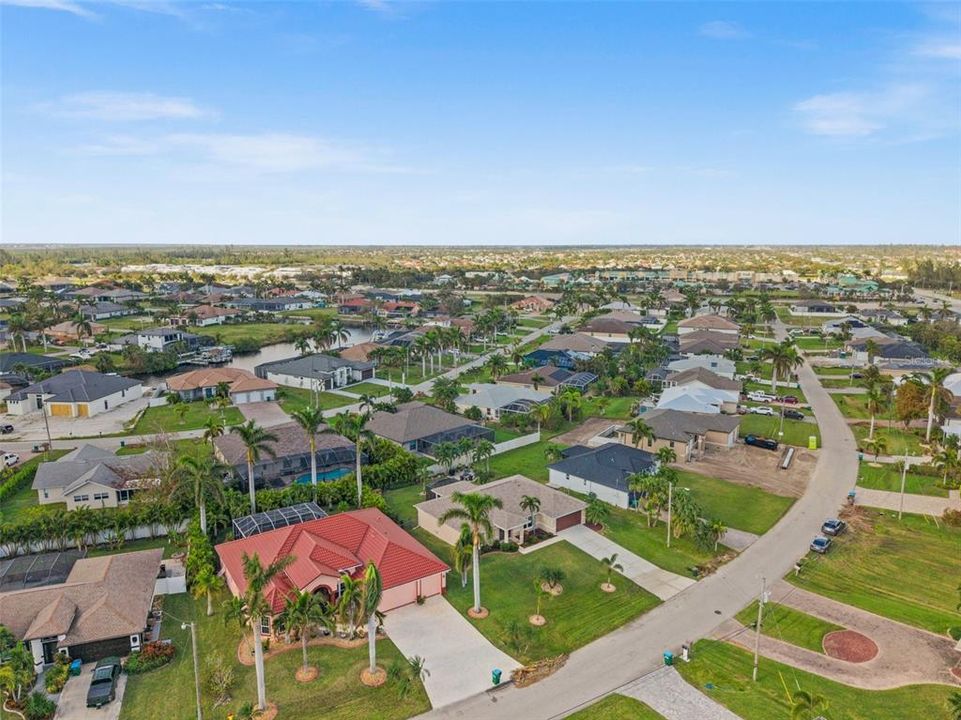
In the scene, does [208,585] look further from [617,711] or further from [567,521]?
[567,521]

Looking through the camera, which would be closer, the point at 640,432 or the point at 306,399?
the point at 640,432

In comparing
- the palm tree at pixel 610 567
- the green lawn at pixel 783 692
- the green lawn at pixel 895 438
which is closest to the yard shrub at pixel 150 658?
the palm tree at pixel 610 567

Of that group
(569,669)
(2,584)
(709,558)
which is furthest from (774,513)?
(2,584)

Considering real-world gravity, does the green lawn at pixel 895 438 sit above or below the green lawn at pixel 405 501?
above

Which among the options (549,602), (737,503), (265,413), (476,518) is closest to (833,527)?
(737,503)

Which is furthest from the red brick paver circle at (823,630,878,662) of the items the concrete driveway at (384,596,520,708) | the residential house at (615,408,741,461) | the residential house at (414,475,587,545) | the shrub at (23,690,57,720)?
the shrub at (23,690,57,720)

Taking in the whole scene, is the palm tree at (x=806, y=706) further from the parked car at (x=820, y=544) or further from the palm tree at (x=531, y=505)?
the palm tree at (x=531, y=505)

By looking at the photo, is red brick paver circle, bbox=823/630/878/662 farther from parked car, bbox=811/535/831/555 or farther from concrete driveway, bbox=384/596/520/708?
concrete driveway, bbox=384/596/520/708
